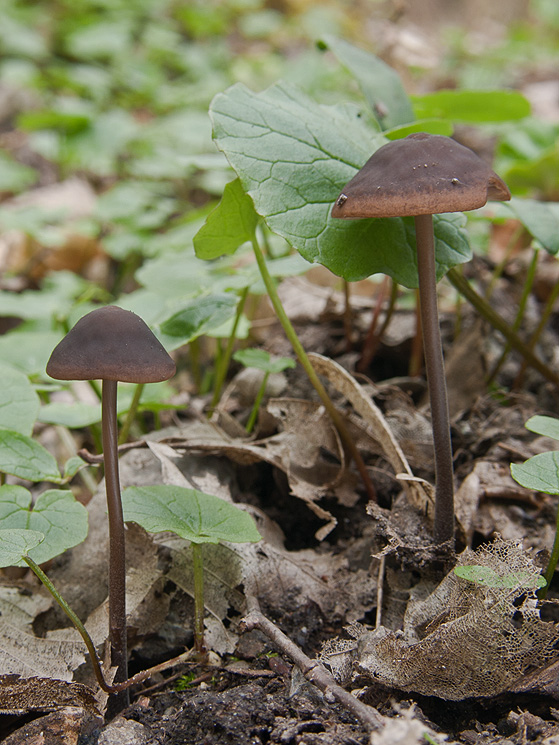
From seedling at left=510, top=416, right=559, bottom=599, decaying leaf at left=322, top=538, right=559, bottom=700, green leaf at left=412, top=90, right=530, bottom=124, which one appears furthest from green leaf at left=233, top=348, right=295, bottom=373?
green leaf at left=412, top=90, right=530, bottom=124

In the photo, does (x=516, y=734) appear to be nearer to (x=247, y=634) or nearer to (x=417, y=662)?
(x=417, y=662)

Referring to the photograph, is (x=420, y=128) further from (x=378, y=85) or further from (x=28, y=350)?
(x=28, y=350)

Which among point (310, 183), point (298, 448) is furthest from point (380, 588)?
point (310, 183)

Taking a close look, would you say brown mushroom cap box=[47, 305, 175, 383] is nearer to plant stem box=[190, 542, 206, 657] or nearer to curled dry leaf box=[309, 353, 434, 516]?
plant stem box=[190, 542, 206, 657]

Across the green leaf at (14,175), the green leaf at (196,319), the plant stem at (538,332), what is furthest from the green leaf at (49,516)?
the green leaf at (14,175)

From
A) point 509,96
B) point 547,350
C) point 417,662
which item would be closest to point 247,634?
point 417,662

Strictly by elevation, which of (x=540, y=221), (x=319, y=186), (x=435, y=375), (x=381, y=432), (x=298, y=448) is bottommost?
(x=298, y=448)
